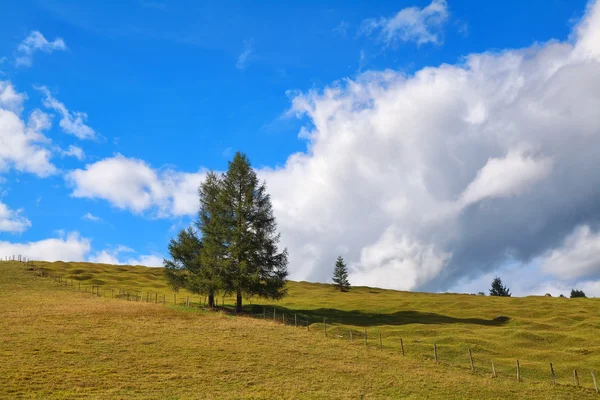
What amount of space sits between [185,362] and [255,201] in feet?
95.5

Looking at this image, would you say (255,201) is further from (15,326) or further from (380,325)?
(15,326)

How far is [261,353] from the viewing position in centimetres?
3609

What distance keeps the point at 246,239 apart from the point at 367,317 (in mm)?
20594

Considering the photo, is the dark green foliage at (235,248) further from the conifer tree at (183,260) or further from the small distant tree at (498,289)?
the small distant tree at (498,289)

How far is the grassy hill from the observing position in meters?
27.7

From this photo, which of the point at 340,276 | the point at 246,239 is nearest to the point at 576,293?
the point at 340,276

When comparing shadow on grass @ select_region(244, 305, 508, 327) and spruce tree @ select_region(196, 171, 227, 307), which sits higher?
spruce tree @ select_region(196, 171, 227, 307)

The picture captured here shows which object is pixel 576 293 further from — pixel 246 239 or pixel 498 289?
pixel 246 239

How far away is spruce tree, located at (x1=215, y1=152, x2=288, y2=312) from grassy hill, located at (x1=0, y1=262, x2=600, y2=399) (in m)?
5.04

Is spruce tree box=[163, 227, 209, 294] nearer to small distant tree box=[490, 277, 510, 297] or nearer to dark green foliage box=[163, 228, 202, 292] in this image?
dark green foliage box=[163, 228, 202, 292]

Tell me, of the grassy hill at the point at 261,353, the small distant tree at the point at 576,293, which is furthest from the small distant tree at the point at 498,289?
the grassy hill at the point at 261,353

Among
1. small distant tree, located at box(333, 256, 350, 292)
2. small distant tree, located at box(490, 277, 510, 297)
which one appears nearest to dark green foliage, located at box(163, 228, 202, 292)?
small distant tree, located at box(333, 256, 350, 292)

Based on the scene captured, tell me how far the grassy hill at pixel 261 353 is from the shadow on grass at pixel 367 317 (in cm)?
18

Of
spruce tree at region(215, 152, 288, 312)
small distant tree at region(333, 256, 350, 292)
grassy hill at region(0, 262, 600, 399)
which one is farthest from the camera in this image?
small distant tree at region(333, 256, 350, 292)
